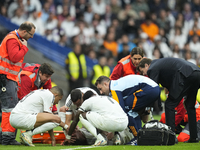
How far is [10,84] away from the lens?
21.4ft

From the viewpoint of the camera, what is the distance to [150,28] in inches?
638

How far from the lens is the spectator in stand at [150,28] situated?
52.6 ft

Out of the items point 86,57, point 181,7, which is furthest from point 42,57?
point 181,7

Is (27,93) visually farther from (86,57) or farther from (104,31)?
(104,31)

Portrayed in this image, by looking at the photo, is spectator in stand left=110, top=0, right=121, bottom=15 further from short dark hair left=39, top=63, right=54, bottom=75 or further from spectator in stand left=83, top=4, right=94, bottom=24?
short dark hair left=39, top=63, right=54, bottom=75

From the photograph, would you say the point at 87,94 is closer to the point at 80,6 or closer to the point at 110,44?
the point at 110,44

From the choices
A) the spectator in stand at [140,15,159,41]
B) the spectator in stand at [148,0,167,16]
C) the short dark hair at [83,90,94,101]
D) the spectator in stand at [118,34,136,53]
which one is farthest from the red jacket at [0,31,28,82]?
the spectator in stand at [148,0,167,16]

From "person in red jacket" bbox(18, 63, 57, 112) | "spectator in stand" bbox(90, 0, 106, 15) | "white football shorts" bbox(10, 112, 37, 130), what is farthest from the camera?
"spectator in stand" bbox(90, 0, 106, 15)

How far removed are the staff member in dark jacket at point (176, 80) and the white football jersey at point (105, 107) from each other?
0.93m

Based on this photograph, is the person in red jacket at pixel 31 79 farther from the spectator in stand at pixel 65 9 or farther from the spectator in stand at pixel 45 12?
the spectator in stand at pixel 65 9

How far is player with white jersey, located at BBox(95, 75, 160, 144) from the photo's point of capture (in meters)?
6.43

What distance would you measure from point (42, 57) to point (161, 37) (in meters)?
5.94

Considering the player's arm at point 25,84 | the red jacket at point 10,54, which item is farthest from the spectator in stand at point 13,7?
the red jacket at point 10,54

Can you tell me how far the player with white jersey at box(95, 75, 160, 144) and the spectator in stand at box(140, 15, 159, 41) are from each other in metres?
9.73
